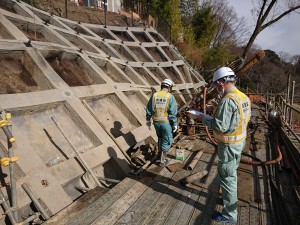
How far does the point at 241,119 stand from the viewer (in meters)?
3.41

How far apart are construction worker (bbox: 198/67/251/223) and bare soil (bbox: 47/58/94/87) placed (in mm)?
4376

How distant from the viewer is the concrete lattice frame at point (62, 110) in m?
4.31

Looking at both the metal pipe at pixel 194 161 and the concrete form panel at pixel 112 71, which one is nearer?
the metal pipe at pixel 194 161

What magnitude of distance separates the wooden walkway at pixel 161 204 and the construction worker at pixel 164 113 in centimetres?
77

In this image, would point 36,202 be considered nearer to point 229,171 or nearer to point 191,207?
point 191,207

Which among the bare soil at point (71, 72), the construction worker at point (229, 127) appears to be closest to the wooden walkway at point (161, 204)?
the construction worker at point (229, 127)

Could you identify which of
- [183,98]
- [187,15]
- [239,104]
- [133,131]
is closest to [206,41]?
[187,15]

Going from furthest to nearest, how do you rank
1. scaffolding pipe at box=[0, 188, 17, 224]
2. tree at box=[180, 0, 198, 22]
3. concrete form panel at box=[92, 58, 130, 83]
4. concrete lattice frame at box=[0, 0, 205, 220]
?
tree at box=[180, 0, 198, 22] → concrete form panel at box=[92, 58, 130, 83] → concrete lattice frame at box=[0, 0, 205, 220] → scaffolding pipe at box=[0, 188, 17, 224]

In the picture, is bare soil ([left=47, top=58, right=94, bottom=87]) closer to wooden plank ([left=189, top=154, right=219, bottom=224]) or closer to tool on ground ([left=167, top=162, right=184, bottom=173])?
tool on ground ([left=167, top=162, right=184, bottom=173])

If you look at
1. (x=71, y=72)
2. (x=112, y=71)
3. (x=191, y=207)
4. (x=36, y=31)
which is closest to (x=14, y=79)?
(x=71, y=72)

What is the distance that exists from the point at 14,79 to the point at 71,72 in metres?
1.73

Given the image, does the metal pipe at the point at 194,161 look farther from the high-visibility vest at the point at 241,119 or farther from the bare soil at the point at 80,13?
the bare soil at the point at 80,13

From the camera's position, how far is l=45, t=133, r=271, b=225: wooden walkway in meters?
3.71

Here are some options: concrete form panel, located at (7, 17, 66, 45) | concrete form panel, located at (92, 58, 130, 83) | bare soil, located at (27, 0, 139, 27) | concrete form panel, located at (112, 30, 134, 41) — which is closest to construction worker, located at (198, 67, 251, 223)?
concrete form panel, located at (92, 58, 130, 83)
